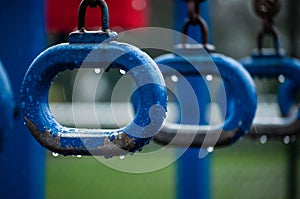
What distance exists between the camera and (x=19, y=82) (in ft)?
4.25

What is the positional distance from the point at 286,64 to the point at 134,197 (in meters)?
2.89

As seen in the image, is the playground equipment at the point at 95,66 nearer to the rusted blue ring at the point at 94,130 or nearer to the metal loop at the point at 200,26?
the rusted blue ring at the point at 94,130

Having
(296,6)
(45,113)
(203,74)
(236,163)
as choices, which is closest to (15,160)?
(203,74)

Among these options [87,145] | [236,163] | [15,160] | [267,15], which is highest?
[267,15]

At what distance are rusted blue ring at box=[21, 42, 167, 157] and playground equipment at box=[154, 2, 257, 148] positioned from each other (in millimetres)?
285

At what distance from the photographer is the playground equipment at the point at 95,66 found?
716mm

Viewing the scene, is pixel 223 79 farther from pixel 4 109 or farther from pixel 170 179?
pixel 170 179

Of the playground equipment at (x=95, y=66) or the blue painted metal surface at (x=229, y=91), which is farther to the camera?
the blue painted metal surface at (x=229, y=91)

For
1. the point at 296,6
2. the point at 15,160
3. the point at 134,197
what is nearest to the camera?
the point at 15,160

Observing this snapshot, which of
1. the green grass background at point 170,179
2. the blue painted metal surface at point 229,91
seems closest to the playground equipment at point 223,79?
the blue painted metal surface at point 229,91

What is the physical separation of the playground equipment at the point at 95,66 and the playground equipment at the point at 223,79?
0.28 metres

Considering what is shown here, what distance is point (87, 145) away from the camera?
2.41 feet

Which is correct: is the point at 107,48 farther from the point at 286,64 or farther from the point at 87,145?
the point at 286,64

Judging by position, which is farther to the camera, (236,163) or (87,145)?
(236,163)
